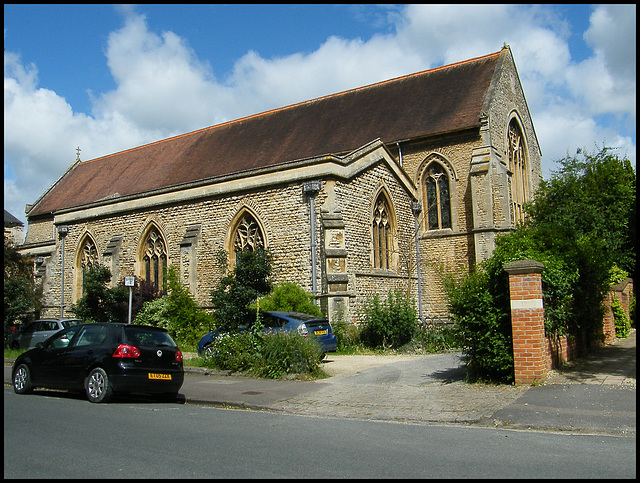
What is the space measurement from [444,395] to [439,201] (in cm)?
1622

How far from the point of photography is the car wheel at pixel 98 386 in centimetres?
1045

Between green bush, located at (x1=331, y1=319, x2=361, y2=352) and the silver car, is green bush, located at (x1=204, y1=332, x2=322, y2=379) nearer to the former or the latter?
green bush, located at (x1=331, y1=319, x2=361, y2=352)

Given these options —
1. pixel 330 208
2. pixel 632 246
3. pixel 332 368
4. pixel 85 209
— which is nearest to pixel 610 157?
pixel 632 246

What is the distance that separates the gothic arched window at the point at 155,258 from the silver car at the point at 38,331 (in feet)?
13.8

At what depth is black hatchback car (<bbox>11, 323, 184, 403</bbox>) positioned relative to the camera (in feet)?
34.3

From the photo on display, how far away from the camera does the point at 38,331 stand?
21.5m

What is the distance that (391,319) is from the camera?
18453 mm

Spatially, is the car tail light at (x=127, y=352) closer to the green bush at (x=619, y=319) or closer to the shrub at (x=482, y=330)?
the shrub at (x=482, y=330)

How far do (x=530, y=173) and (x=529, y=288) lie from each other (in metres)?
20.1

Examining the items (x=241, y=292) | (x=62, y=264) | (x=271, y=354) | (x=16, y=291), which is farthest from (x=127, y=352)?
(x=62, y=264)

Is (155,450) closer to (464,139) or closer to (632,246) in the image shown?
(464,139)

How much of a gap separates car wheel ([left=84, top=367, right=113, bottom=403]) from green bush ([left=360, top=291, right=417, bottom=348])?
968 centimetres

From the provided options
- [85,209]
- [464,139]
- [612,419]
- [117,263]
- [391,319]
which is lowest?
[612,419]

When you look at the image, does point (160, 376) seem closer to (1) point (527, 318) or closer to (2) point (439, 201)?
(1) point (527, 318)
